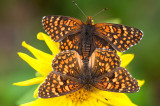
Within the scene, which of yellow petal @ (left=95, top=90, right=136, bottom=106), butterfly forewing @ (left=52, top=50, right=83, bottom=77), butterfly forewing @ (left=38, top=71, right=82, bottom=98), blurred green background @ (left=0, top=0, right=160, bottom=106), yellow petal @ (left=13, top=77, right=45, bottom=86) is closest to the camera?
butterfly forewing @ (left=38, top=71, right=82, bottom=98)

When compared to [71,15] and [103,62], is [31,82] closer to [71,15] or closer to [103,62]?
[103,62]

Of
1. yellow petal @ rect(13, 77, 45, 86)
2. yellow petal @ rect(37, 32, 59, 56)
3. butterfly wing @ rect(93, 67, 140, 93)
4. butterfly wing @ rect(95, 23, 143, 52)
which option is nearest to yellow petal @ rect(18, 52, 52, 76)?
yellow petal @ rect(13, 77, 45, 86)

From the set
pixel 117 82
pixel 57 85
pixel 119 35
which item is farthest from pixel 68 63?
pixel 119 35

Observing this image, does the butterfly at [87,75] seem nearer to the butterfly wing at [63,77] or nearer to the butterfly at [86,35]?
the butterfly wing at [63,77]

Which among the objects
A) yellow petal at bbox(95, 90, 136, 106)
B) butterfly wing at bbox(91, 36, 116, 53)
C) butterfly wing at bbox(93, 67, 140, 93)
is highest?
butterfly wing at bbox(91, 36, 116, 53)

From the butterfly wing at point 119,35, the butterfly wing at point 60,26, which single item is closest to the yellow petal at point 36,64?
the butterfly wing at point 60,26

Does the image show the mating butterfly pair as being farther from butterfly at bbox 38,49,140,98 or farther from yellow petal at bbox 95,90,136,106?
yellow petal at bbox 95,90,136,106
